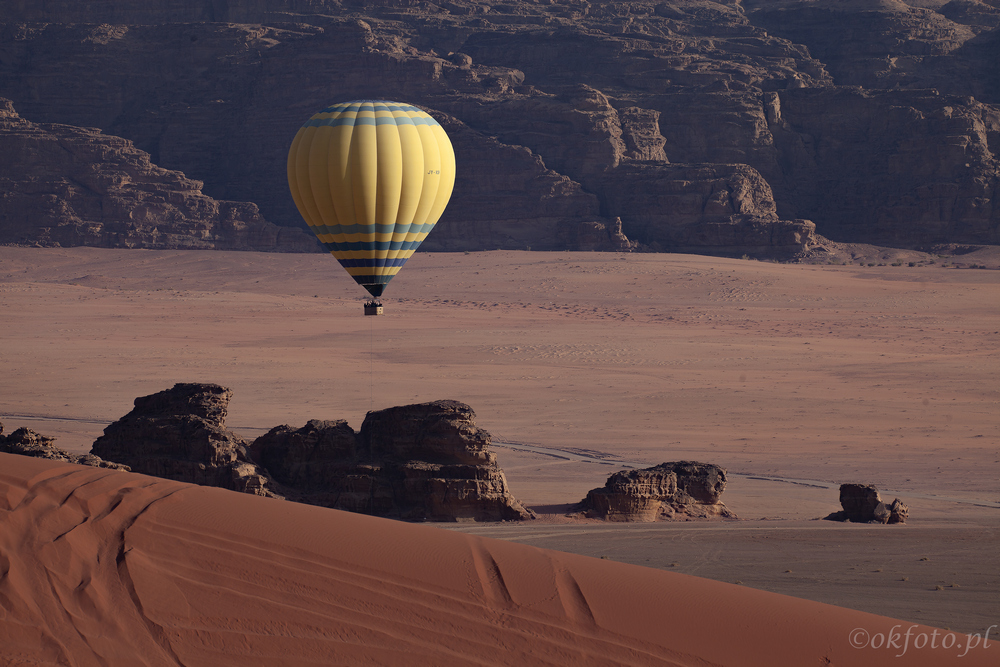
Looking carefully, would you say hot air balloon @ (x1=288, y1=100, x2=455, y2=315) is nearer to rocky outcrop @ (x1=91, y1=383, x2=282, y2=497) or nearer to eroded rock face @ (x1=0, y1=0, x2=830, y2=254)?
rocky outcrop @ (x1=91, y1=383, x2=282, y2=497)

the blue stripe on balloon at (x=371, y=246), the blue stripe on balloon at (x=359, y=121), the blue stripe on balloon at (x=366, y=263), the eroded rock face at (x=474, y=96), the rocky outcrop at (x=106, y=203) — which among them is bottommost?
the rocky outcrop at (x=106, y=203)

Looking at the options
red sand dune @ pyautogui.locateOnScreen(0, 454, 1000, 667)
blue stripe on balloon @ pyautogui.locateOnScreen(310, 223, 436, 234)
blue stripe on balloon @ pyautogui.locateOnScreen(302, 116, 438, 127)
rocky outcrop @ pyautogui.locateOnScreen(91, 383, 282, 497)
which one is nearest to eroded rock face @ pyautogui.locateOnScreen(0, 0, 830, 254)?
blue stripe on balloon @ pyautogui.locateOnScreen(310, 223, 436, 234)

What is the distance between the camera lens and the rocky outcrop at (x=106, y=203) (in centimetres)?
8069

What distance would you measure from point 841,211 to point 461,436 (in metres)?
81.8

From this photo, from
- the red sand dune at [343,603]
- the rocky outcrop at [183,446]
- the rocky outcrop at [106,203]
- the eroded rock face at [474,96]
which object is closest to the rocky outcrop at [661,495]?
the rocky outcrop at [183,446]

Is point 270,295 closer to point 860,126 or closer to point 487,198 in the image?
point 487,198

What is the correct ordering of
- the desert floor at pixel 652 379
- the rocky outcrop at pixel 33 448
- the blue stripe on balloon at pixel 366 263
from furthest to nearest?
1. the blue stripe on balloon at pixel 366 263
2. the rocky outcrop at pixel 33 448
3. the desert floor at pixel 652 379

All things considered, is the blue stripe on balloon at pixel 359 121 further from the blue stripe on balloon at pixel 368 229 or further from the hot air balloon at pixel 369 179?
the blue stripe on balloon at pixel 368 229

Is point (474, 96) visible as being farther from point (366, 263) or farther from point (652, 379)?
point (366, 263)

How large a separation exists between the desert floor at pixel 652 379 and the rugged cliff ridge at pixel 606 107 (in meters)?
13.3

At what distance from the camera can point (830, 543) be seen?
10.2m

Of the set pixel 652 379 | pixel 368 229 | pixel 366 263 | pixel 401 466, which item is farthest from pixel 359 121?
pixel 652 379

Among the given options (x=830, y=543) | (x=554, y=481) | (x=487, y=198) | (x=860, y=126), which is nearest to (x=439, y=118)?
(x=487, y=198)

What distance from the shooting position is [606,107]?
8844 centimetres
